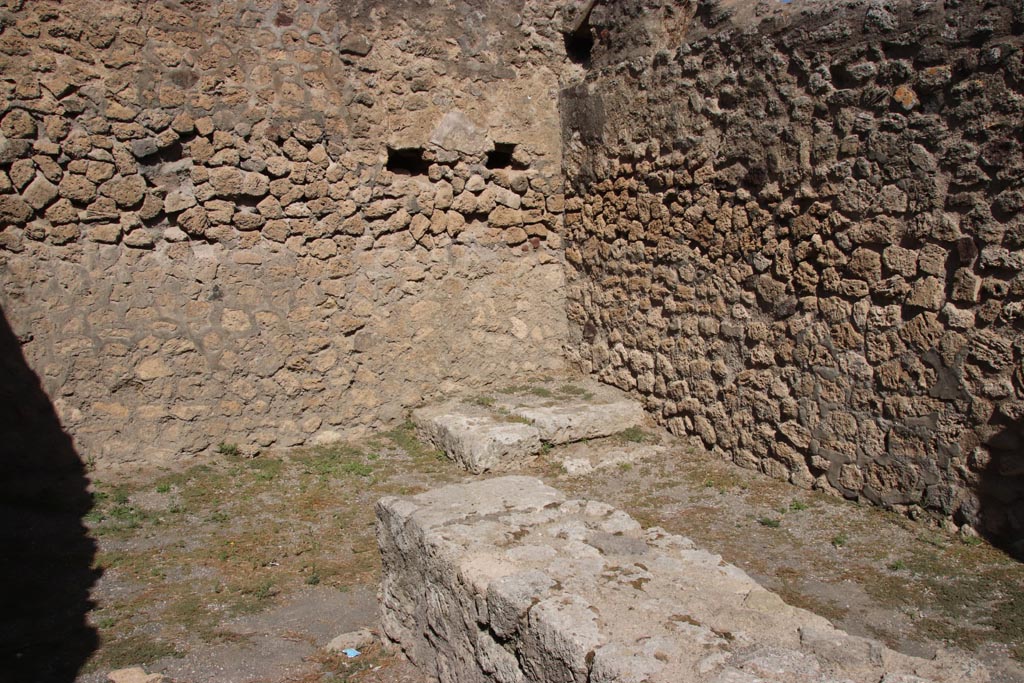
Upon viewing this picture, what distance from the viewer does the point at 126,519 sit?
4930 mm

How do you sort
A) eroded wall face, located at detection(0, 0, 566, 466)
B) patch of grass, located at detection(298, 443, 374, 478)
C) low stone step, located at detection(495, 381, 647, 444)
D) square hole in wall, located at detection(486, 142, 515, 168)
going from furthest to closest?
1. square hole in wall, located at detection(486, 142, 515, 168)
2. low stone step, located at detection(495, 381, 647, 444)
3. patch of grass, located at detection(298, 443, 374, 478)
4. eroded wall face, located at detection(0, 0, 566, 466)

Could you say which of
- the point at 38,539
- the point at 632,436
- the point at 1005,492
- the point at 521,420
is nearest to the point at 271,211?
the point at 521,420

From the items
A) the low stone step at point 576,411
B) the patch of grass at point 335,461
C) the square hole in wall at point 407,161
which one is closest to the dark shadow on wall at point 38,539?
the patch of grass at point 335,461

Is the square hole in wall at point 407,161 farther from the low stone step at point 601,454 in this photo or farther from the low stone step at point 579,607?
the low stone step at point 579,607

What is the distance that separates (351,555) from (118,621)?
1179 millimetres

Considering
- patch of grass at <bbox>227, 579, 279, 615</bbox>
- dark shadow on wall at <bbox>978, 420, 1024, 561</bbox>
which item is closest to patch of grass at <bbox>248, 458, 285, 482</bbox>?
patch of grass at <bbox>227, 579, 279, 615</bbox>

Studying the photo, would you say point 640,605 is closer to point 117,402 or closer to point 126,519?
point 126,519

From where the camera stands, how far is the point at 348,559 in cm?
464

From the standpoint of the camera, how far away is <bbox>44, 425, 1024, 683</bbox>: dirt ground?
3707mm

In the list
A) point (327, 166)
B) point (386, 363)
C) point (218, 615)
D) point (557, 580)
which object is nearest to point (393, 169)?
point (327, 166)

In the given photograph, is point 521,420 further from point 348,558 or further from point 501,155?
point 501,155

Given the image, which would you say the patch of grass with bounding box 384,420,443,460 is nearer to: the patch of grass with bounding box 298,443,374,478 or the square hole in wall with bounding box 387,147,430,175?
the patch of grass with bounding box 298,443,374,478

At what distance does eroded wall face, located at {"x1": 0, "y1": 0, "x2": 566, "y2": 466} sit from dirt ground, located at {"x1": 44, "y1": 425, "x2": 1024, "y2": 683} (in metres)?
0.50

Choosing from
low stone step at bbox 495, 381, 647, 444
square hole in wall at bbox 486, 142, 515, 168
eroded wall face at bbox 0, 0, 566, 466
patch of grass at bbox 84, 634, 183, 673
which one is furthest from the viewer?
square hole in wall at bbox 486, 142, 515, 168
